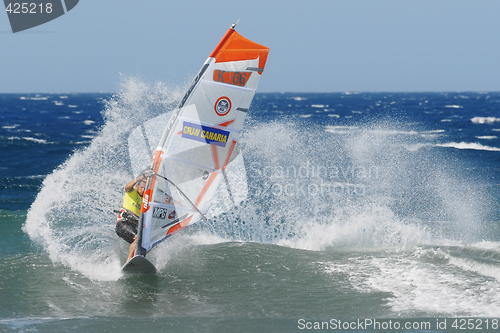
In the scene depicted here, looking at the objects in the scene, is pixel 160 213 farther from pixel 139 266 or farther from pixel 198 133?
pixel 198 133

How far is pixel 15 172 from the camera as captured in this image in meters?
17.7

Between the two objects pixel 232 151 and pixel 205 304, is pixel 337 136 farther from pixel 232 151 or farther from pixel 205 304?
pixel 205 304

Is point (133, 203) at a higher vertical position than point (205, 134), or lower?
lower

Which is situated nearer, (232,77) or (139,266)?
(139,266)

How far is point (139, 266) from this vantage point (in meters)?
6.97

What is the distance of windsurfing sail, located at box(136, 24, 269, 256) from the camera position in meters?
7.25

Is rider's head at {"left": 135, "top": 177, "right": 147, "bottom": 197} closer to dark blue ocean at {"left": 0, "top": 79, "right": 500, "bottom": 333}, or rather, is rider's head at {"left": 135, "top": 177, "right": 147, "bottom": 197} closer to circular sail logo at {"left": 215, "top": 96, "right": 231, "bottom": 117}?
dark blue ocean at {"left": 0, "top": 79, "right": 500, "bottom": 333}

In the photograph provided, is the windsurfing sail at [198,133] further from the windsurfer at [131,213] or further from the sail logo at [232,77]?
the windsurfer at [131,213]
